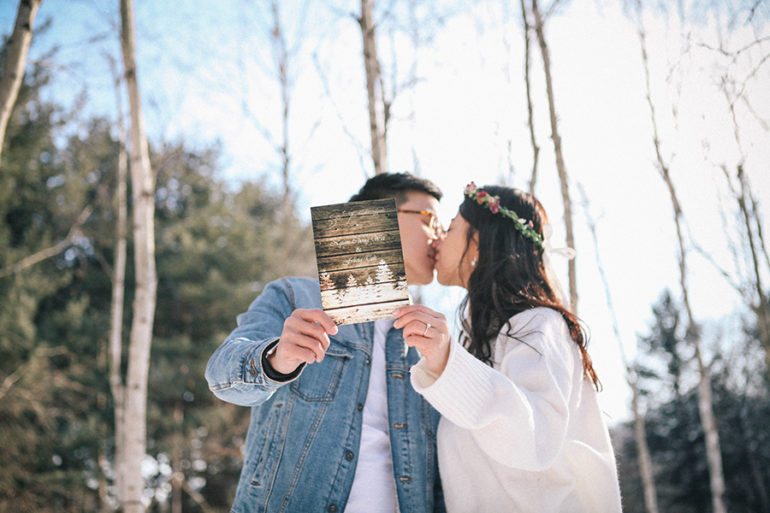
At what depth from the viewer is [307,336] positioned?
4.51 ft

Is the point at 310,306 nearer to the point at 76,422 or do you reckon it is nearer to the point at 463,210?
the point at 463,210

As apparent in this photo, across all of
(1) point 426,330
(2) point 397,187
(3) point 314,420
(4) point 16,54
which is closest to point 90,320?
(4) point 16,54

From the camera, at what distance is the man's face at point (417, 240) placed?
2.43m

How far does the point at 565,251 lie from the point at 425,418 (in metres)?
0.92

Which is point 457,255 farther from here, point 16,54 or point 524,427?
point 16,54

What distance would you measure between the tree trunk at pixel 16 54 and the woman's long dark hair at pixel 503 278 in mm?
2081

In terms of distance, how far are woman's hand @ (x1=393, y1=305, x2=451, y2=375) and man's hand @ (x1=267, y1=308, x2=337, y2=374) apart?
0.61 feet

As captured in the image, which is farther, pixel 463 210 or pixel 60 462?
pixel 60 462

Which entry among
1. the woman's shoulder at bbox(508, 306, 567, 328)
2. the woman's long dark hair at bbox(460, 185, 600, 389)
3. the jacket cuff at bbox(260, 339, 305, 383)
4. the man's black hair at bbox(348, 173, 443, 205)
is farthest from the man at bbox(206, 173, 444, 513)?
the man's black hair at bbox(348, 173, 443, 205)

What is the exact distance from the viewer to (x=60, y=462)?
11.2 m

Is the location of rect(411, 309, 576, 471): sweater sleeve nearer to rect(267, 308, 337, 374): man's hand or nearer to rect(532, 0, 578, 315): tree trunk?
rect(267, 308, 337, 374): man's hand

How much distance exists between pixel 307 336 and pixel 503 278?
96 cm

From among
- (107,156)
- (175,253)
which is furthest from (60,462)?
(107,156)

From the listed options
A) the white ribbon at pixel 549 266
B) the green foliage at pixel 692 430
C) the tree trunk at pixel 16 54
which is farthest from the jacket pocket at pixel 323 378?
the green foliage at pixel 692 430
